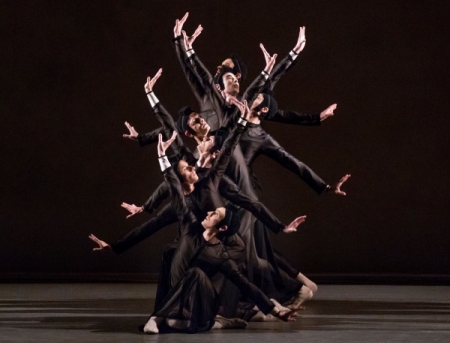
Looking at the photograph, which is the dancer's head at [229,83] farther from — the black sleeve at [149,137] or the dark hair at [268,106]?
the black sleeve at [149,137]

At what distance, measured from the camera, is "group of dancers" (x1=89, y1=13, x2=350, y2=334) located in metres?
5.89

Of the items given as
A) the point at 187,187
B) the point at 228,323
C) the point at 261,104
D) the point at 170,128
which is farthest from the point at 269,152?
the point at 228,323

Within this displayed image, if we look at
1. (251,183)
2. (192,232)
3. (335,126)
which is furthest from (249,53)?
(192,232)

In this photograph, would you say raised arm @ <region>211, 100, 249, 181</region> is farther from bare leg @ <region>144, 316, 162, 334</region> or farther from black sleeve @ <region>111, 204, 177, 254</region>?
bare leg @ <region>144, 316, 162, 334</region>

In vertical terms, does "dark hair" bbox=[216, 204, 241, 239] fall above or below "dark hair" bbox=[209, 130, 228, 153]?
below

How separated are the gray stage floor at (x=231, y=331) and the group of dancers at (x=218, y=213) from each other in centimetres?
15

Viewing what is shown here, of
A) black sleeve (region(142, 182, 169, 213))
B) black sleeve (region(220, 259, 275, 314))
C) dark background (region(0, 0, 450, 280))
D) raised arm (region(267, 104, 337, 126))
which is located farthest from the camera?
dark background (region(0, 0, 450, 280))

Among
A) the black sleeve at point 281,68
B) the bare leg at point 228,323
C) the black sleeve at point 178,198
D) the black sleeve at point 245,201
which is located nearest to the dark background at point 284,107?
the black sleeve at point 281,68

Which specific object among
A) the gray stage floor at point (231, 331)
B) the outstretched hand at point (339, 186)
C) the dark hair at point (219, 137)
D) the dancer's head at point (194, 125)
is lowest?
Result: the gray stage floor at point (231, 331)

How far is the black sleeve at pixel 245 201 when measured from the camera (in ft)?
20.9

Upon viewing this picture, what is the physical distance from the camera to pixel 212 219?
5.92 meters

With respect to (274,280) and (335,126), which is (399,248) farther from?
(274,280)

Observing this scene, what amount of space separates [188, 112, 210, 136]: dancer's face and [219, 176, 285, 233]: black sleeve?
1.01ft

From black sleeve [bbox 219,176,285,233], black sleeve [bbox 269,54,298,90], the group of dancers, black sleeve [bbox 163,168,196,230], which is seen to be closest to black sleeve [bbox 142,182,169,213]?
the group of dancers
